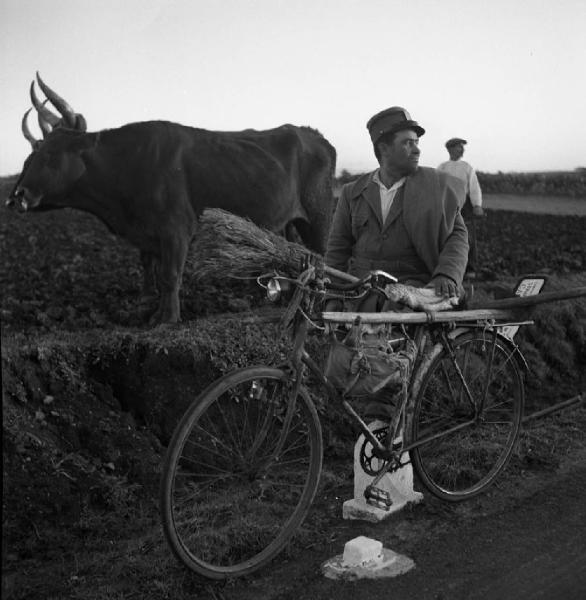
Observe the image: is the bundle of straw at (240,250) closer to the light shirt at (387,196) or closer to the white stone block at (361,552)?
the light shirt at (387,196)

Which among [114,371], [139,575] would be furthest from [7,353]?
[139,575]

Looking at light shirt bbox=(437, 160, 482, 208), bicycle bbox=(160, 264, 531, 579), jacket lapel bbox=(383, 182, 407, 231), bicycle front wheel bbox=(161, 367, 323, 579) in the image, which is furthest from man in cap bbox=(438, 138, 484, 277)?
bicycle front wheel bbox=(161, 367, 323, 579)

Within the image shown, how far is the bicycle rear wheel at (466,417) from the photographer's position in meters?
4.18

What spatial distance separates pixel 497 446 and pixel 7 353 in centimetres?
277

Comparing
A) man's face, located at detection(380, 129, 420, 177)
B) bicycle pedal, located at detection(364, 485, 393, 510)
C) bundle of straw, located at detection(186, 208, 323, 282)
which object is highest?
man's face, located at detection(380, 129, 420, 177)

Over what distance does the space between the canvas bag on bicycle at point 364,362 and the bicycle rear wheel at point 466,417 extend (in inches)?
9.1

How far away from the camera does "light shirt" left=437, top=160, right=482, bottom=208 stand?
30.6ft

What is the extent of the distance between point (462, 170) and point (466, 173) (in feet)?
0.20

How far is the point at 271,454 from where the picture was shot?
347cm

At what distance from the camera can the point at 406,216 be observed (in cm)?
424

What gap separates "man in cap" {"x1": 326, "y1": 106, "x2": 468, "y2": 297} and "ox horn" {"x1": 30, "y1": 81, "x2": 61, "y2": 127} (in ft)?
10.2

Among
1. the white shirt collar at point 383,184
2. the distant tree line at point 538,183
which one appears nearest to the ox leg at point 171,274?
the white shirt collar at point 383,184

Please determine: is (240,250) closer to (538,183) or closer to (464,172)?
(464,172)

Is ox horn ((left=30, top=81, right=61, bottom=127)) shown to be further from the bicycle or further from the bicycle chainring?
the bicycle chainring
